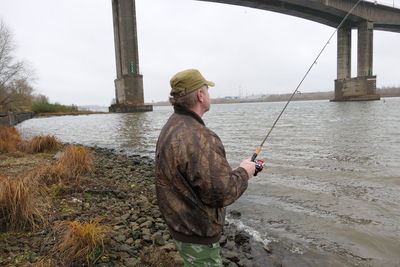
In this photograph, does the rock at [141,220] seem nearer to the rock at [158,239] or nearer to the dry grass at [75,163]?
the rock at [158,239]

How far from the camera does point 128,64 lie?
4719 centimetres

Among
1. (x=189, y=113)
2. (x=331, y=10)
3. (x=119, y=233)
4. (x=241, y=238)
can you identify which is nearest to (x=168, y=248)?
(x=119, y=233)

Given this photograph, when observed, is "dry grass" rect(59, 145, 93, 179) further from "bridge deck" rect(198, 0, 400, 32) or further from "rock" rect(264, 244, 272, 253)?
"bridge deck" rect(198, 0, 400, 32)

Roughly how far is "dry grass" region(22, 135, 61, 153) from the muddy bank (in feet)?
17.7

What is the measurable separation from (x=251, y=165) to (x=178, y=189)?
649 millimetres

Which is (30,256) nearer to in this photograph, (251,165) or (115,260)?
(115,260)

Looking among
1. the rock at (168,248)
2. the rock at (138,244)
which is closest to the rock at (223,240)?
the rock at (168,248)

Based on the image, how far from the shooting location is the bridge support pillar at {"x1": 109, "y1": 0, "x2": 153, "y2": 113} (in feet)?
153

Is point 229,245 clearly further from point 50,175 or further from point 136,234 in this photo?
point 50,175

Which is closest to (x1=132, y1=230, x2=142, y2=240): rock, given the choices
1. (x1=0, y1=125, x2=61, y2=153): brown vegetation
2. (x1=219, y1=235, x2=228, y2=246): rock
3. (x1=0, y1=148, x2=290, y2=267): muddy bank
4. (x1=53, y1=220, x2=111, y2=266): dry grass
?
(x1=0, y1=148, x2=290, y2=267): muddy bank

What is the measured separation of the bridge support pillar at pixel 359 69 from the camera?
62469mm

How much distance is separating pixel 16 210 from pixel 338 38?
7700 centimetres

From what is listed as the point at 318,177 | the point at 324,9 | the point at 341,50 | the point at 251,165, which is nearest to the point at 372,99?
the point at 341,50

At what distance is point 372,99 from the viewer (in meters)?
63.6
